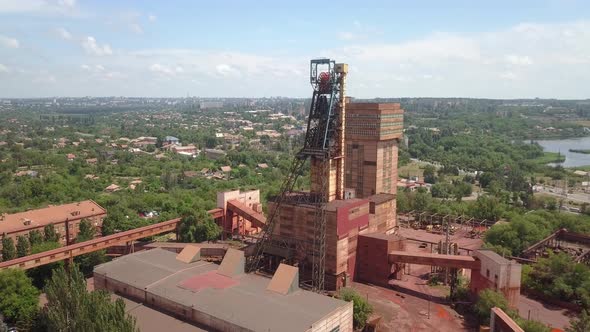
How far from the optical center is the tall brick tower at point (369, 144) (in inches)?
2232

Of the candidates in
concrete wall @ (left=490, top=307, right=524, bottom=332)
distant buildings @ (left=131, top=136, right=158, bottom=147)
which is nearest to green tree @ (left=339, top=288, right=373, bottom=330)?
concrete wall @ (left=490, top=307, right=524, bottom=332)

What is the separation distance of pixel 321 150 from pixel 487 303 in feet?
59.1

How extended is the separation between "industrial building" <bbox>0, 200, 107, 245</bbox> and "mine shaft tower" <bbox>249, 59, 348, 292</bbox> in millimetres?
27566

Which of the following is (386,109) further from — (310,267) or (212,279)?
(212,279)

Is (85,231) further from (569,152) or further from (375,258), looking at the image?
(569,152)

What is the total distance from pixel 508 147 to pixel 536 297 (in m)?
124

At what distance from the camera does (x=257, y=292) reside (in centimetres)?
3166

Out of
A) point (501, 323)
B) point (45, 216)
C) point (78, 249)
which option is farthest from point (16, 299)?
point (501, 323)

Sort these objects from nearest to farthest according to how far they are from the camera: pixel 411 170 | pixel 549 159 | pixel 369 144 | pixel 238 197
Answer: pixel 369 144 → pixel 238 197 → pixel 411 170 → pixel 549 159

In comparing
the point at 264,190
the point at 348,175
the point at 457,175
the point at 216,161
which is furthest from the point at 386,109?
the point at 216,161

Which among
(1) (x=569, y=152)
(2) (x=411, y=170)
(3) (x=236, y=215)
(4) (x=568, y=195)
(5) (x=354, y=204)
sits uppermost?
(5) (x=354, y=204)

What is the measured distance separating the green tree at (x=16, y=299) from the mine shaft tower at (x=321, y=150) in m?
17.4

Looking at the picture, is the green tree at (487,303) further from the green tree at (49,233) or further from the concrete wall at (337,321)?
the green tree at (49,233)

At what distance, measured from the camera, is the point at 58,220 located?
181ft
